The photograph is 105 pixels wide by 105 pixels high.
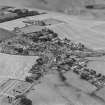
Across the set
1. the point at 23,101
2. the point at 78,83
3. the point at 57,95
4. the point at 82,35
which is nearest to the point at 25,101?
the point at 23,101

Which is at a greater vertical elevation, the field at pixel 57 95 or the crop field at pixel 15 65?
the crop field at pixel 15 65

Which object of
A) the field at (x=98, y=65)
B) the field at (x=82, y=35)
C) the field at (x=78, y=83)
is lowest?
the field at (x=78, y=83)

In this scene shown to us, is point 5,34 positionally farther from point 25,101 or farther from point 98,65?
point 25,101

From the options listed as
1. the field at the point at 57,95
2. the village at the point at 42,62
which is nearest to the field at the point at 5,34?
the village at the point at 42,62

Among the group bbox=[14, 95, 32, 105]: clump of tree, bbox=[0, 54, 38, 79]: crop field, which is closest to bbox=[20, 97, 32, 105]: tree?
bbox=[14, 95, 32, 105]: clump of tree

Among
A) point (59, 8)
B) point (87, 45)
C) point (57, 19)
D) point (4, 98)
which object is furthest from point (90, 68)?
point (59, 8)

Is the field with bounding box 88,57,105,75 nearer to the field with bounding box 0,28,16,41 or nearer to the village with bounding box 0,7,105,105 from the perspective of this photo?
the village with bounding box 0,7,105,105

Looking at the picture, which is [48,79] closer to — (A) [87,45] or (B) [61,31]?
(A) [87,45]

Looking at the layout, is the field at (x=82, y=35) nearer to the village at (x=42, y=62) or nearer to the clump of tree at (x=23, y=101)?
the village at (x=42, y=62)
